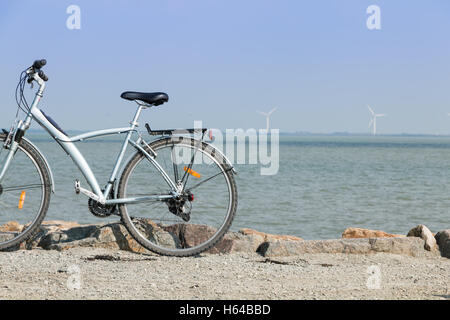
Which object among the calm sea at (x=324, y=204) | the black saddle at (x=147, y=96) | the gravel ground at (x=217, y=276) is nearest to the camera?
the gravel ground at (x=217, y=276)

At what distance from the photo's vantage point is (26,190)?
534 centimetres

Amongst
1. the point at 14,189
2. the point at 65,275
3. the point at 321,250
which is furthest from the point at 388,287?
the point at 14,189

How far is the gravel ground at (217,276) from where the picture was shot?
4.04 metres

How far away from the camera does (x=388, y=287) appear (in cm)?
431

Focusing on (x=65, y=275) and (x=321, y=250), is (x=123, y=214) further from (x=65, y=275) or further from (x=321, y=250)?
(x=321, y=250)

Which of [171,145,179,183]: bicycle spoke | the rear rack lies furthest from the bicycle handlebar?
[171,145,179,183]: bicycle spoke

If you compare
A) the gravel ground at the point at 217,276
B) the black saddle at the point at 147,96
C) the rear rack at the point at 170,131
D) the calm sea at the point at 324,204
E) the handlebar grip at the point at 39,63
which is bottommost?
the calm sea at the point at 324,204

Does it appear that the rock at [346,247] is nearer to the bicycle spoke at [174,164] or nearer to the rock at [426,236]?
the rock at [426,236]

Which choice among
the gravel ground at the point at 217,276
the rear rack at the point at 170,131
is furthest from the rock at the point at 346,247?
the rear rack at the point at 170,131

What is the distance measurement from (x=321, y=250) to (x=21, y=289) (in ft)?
9.20

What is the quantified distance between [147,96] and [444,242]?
10.9 feet

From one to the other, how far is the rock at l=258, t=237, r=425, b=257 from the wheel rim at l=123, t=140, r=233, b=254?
0.59m

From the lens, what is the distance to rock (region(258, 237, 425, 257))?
5.48m

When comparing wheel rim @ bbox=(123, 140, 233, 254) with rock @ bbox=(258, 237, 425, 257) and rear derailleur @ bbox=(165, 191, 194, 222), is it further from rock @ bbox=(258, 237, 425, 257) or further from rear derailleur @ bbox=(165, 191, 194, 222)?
rock @ bbox=(258, 237, 425, 257)
